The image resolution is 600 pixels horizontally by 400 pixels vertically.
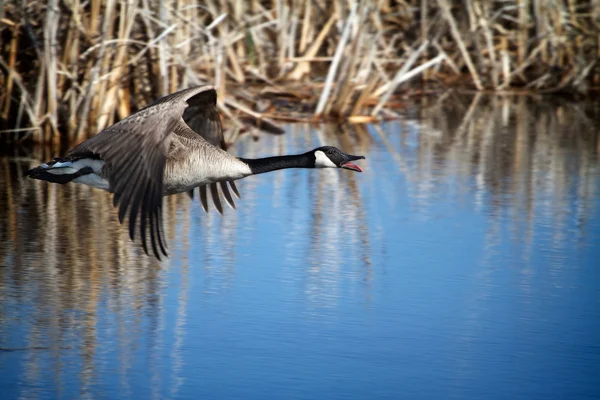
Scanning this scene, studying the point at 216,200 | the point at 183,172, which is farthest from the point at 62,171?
the point at 216,200

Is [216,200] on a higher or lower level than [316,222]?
higher

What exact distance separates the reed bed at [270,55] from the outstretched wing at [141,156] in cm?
336

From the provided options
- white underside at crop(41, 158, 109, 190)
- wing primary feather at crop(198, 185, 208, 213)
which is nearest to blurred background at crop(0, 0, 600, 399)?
wing primary feather at crop(198, 185, 208, 213)

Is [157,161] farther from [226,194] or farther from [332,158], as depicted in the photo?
[226,194]

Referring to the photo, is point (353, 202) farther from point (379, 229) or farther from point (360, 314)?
point (360, 314)

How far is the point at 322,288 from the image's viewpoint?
18.9 feet

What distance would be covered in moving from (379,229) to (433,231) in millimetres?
378

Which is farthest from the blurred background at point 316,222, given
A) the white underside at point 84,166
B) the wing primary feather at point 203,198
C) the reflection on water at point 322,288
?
the white underside at point 84,166

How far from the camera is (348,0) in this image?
479 inches

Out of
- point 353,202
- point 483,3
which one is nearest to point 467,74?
point 483,3

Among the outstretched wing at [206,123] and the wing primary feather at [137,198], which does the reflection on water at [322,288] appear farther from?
the wing primary feather at [137,198]

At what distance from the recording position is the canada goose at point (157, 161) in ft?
18.1

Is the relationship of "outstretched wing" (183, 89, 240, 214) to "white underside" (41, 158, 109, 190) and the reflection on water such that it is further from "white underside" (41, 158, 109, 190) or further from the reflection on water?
"white underside" (41, 158, 109, 190)

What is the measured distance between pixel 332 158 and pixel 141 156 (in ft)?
4.85
